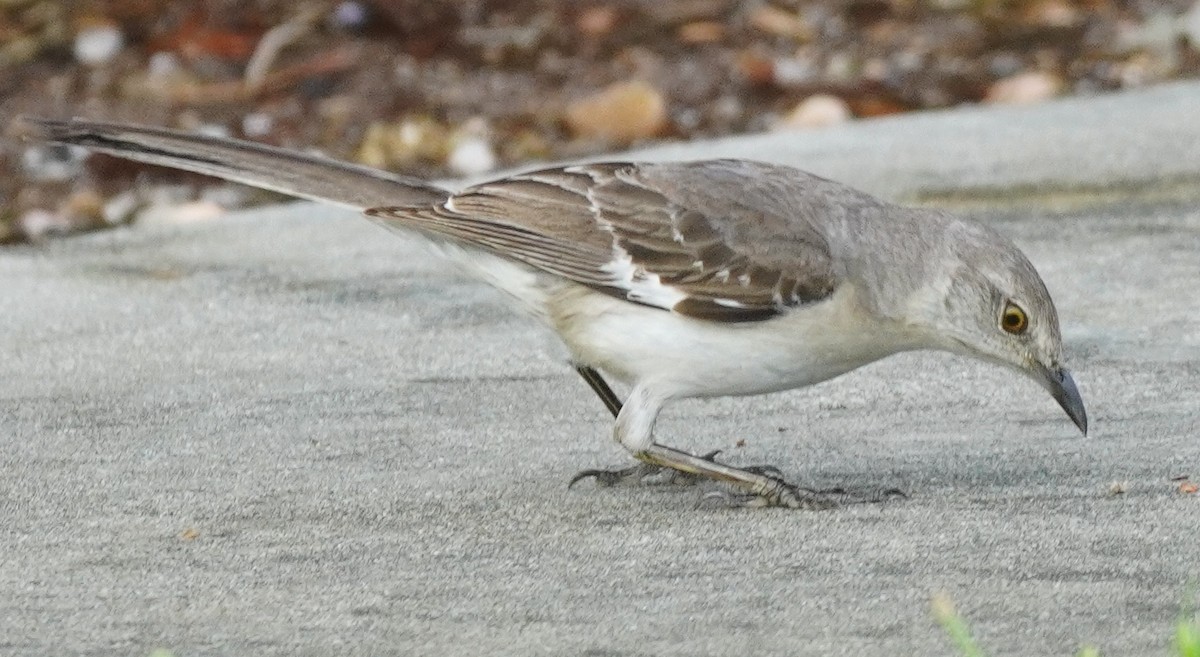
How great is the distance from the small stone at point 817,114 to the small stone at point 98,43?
137 inches

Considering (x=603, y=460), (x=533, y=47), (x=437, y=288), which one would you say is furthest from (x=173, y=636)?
(x=533, y=47)

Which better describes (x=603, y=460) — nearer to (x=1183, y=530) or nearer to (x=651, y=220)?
(x=651, y=220)

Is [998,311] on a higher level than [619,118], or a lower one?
lower

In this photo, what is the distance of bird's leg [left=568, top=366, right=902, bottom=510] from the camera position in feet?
14.3

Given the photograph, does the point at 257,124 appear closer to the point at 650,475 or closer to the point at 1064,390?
the point at 650,475

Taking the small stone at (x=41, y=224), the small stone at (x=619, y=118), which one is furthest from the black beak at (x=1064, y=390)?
the small stone at (x=619, y=118)

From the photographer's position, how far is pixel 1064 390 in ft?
14.7

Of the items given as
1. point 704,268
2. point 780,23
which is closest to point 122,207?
point 780,23

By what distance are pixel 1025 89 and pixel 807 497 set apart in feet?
19.1

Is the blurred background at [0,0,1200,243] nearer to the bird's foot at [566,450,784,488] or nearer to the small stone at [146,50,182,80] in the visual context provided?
the small stone at [146,50,182,80]

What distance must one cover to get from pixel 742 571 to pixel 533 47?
7.01 meters

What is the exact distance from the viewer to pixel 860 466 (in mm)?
4672

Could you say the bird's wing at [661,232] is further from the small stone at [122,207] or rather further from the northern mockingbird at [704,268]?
the small stone at [122,207]

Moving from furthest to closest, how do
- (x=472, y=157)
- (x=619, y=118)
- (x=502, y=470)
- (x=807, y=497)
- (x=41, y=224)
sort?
1. (x=619, y=118)
2. (x=472, y=157)
3. (x=41, y=224)
4. (x=502, y=470)
5. (x=807, y=497)
